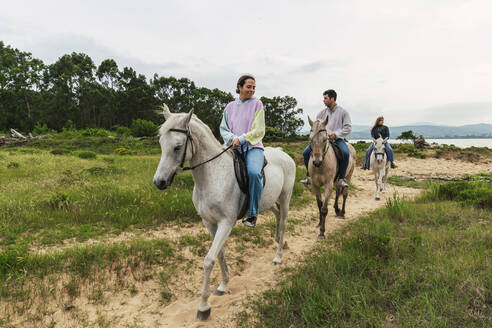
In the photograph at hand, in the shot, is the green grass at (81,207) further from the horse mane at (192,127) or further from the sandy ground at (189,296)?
the horse mane at (192,127)

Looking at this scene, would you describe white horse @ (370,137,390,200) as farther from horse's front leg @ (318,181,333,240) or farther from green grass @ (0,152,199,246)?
green grass @ (0,152,199,246)

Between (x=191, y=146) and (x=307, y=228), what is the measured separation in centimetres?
480

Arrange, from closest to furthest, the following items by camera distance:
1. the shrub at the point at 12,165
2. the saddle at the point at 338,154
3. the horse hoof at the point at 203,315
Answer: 1. the horse hoof at the point at 203,315
2. the saddle at the point at 338,154
3. the shrub at the point at 12,165

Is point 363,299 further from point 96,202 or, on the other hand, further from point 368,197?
point 368,197

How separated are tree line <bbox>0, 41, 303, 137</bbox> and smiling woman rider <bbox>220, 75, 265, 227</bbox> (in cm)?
3701

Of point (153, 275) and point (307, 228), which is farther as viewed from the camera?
point (307, 228)

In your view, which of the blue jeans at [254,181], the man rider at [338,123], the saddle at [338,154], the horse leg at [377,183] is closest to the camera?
the blue jeans at [254,181]

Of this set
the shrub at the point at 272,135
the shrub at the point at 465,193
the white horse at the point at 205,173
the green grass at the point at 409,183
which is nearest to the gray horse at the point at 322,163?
the white horse at the point at 205,173

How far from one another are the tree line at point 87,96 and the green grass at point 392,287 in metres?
37.0

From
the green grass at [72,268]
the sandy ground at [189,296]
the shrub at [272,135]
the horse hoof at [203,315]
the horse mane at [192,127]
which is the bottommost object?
the sandy ground at [189,296]

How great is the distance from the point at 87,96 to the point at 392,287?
54.3m

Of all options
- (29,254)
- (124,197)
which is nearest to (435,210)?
(124,197)

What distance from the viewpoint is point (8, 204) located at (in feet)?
19.5

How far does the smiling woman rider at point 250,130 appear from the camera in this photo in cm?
347
